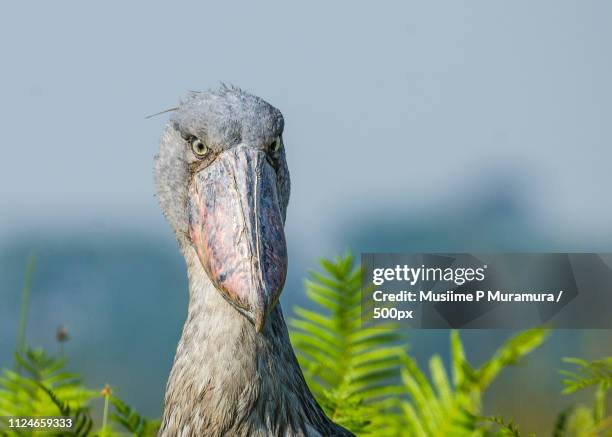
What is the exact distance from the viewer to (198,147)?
316cm

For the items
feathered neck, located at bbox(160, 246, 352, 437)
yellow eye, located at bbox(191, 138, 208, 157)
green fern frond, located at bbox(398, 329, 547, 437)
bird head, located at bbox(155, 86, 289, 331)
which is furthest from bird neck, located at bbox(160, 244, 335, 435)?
green fern frond, located at bbox(398, 329, 547, 437)

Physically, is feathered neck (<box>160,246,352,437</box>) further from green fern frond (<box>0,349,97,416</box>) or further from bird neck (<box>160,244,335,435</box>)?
green fern frond (<box>0,349,97,416</box>)

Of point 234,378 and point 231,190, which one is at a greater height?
point 231,190

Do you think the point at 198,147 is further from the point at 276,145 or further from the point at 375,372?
the point at 375,372

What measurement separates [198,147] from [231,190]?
0.83 feet

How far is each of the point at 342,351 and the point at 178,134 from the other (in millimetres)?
1992

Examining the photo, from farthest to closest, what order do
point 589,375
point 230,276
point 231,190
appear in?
point 589,375 < point 231,190 < point 230,276

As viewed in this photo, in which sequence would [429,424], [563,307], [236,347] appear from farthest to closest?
[563,307] → [429,424] → [236,347]

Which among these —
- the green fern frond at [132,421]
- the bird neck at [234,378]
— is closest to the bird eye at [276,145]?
the bird neck at [234,378]

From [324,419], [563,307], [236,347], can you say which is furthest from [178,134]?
[563,307]

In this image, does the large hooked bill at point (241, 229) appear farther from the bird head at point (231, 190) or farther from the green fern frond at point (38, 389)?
the green fern frond at point (38, 389)

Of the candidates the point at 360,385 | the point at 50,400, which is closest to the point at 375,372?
the point at 360,385

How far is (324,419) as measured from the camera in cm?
323

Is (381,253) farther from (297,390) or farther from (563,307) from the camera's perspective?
(297,390)
